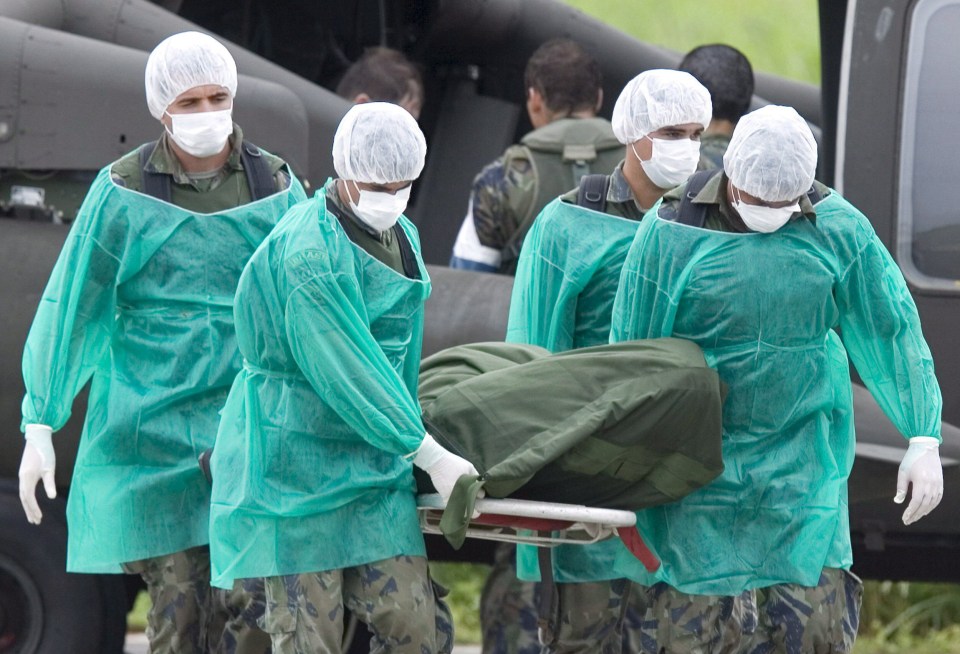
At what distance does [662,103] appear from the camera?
175 inches

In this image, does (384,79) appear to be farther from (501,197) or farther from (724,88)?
(724,88)

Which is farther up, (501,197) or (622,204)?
(622,204)

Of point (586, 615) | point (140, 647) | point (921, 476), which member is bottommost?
point (140, 647)

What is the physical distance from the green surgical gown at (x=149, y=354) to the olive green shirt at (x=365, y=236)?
0.56 meters

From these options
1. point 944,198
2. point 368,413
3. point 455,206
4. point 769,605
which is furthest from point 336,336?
point 455,206

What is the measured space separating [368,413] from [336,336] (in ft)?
0.57

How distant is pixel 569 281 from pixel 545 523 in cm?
82

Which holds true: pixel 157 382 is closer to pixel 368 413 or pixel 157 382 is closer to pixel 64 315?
pixel 64 315

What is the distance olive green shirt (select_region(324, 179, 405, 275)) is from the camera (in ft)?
12.9

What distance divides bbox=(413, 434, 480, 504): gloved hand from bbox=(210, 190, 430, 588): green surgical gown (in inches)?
1.2

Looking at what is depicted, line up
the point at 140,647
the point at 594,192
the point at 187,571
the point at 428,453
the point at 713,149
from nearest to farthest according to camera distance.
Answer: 1. the point at 428,453
2. the point at 187,571
3. the point at 594,192
4. the point at 713,149
5. the point at 140,647

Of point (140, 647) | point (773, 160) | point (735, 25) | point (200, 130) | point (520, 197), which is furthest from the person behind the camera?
point (735, 25)

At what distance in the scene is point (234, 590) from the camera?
417 cm

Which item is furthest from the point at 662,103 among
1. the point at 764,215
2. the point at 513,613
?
the point at 513,613
